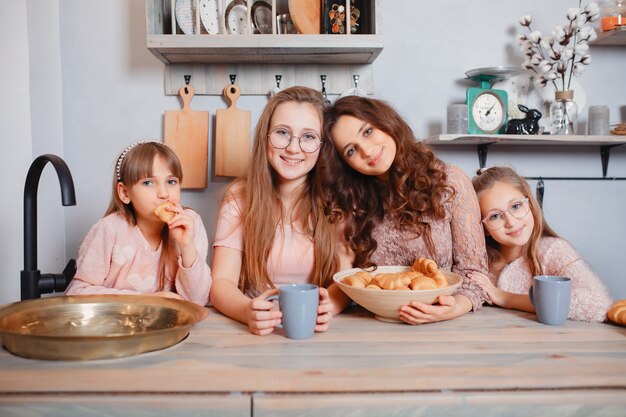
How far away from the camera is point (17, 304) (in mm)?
1162

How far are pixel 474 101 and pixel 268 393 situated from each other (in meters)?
1.70

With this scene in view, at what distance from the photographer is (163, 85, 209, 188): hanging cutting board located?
2270 mm

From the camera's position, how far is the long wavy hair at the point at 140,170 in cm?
154

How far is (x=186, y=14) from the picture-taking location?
209cm

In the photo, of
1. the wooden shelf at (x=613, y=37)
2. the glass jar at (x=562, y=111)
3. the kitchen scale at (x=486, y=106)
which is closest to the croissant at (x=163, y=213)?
the kitchen scale at (x=486, y=106)

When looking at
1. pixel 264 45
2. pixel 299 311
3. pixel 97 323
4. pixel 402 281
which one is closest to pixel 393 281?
pixel 402 281

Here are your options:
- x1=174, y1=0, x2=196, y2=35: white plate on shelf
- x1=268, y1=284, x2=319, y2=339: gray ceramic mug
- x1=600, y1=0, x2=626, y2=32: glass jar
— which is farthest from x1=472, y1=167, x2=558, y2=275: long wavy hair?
x1=174, y1=0, x2=196, y2=35: white plate on shelf

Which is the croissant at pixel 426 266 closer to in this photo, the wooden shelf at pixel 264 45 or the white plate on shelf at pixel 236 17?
the wooden shelf at pixel 264 45

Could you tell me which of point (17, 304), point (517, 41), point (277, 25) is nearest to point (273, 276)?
point (17, 304)

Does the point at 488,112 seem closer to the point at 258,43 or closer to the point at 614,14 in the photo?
the point at 614,14

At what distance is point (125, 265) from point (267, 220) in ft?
1.44

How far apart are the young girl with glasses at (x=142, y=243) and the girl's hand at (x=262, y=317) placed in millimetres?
365

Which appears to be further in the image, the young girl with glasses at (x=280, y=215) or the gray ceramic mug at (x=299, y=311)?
the young girl with glasses at (x=280, y=215)

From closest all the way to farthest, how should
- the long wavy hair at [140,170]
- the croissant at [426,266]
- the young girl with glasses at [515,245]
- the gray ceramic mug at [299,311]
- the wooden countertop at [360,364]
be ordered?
the wooden countertop at [360,364], the gray ceramic mug at [299,311], the croissant at [426,266], the young girl with glasses at [515,245], the long wavy hair at [140,170]
